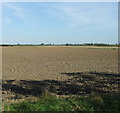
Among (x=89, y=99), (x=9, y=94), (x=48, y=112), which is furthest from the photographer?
(x=9, y=94)

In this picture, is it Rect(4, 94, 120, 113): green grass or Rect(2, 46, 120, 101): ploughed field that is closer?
Rect(4, 94, 120, 113): green grass

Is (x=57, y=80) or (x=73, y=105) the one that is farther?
(x=57, y=80)

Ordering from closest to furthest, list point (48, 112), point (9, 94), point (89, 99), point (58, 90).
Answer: point (48, 112), point (89, 99), point (9, 94), point (58, 90)

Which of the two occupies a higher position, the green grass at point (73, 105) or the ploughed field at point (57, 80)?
the green grass at point (73, 105)

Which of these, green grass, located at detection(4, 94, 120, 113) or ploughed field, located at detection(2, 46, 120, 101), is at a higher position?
green grass, located at detection(4, 94, 120, 113)

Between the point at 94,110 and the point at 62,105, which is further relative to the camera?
the point at 62,105

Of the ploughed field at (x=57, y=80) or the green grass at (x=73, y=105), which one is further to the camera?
the ploughed field at (x=57, y=80)

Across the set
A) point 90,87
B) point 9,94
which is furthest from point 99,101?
point 9,94

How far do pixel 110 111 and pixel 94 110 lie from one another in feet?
1.19

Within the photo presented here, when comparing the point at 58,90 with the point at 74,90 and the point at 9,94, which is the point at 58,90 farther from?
the point at 9,94

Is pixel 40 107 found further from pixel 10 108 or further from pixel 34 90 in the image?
pixel 34 90

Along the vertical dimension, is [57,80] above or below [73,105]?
below

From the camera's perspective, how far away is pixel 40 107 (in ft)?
14.3

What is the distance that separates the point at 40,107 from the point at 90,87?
11.9 feet
